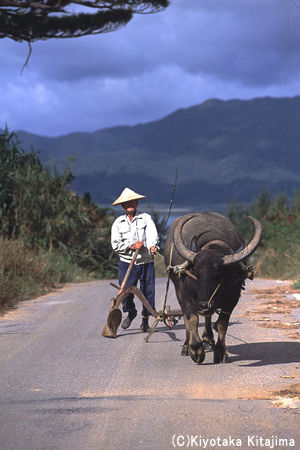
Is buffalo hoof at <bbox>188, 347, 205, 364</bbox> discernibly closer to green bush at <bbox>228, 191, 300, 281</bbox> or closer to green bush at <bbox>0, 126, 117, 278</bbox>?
green bush at <bbox>228, 191, 300, 281</bbox>

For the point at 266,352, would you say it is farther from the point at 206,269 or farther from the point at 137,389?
the point at 137,389

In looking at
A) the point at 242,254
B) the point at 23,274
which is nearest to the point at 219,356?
the point at 242,254

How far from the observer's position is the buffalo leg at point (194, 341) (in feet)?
26.5

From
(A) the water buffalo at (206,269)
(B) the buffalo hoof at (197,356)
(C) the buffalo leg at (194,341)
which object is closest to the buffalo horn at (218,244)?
(A) the water buffalo at (206,269)

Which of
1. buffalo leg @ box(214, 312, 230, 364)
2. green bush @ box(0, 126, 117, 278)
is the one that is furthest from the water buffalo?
green bush @ box(0, 126, 117, 278)

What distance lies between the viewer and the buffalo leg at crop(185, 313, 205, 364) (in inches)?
317

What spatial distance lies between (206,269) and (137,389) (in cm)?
139

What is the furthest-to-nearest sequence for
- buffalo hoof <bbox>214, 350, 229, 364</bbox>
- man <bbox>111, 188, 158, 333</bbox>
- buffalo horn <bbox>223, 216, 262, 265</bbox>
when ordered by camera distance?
man <bbox>111, 188, 158, 333</bbox>
buffalo hoof <bbox>214, 350, 229, 364</bbox>
buffalo horn <bbox>223, 216, 262, 265</bbox>

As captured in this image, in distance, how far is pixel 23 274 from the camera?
17.0 m

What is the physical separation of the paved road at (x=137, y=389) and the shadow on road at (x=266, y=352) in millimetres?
11

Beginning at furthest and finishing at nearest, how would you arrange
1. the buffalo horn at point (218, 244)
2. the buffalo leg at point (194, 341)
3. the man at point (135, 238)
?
1. the man at point (135, 238)
2. the buffalo horn at point (218, 244)
3. the buffalo leg at point (194, 341)

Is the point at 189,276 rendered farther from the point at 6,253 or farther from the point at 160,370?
the point at 6,253

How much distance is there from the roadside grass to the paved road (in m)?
3.21

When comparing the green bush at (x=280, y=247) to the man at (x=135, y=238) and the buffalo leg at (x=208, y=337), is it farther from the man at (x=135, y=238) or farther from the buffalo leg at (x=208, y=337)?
the buffalo leg at (x=208, y=337)
